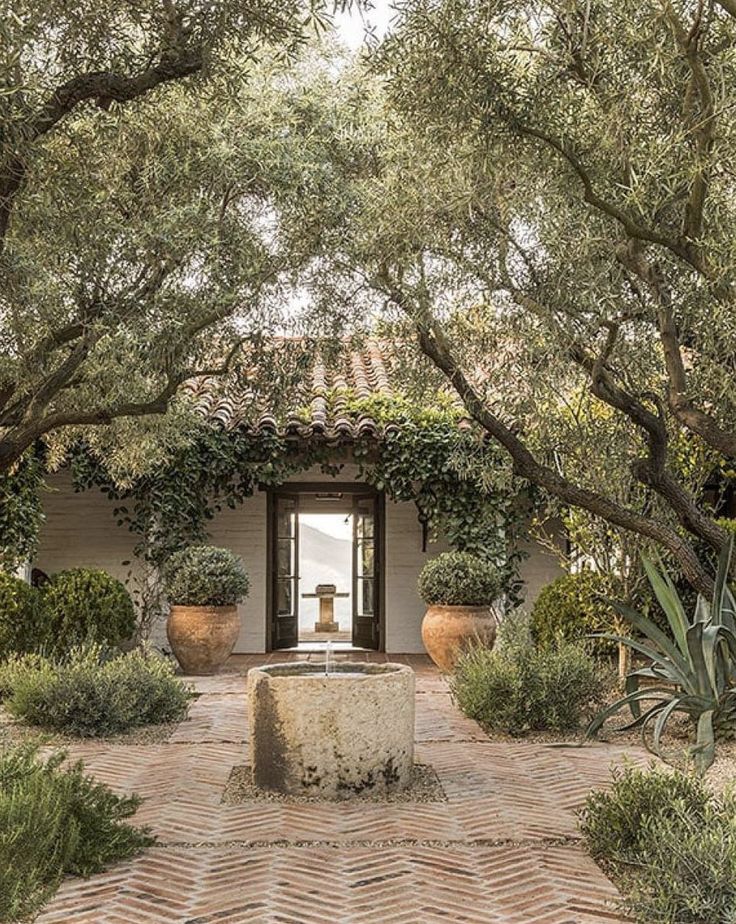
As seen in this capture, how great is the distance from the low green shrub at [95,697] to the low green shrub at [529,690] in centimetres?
260

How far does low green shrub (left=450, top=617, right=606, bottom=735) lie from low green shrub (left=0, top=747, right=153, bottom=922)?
382 centimetres

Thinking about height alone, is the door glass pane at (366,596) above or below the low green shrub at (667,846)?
above

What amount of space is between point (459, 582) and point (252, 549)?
13.2ft

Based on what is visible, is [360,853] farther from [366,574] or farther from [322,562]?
[322,562]

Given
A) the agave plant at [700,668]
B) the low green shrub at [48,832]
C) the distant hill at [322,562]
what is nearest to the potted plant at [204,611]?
the agave plant at [700,668]

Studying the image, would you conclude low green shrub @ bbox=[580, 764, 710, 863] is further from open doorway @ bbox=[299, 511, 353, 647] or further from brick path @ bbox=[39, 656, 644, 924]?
open doorway @ bbox=[299, 511, 353, 647]

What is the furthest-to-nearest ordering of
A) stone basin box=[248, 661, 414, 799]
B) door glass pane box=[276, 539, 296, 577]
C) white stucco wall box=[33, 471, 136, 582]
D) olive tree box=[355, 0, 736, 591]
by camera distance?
1. door glass pane box=[276, 539, 296, 577]
2. white stucco wall box=[33, 471, 136, 582]
3. stone basin box=[248, 661, 414, 799]
4. olive tree box=[355, 0, 736, 591]

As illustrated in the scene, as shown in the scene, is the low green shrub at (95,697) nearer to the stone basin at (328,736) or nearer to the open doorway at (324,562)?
the stone basin at (328,736)

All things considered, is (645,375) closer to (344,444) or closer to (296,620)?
(344,444)

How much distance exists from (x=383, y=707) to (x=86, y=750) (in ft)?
8.74

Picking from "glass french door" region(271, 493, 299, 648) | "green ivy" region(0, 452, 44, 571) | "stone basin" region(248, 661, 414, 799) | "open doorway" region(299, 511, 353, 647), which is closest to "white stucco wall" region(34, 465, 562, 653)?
"glass french door" region(271, 493, 299, 648)

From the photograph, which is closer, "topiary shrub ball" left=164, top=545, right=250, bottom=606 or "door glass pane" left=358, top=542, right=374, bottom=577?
"topiary shrub ball" left=164, top=545, right=250, bottom=606

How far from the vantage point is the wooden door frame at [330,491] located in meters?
15.1

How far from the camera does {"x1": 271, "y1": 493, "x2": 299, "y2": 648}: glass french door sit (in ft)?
49.6
